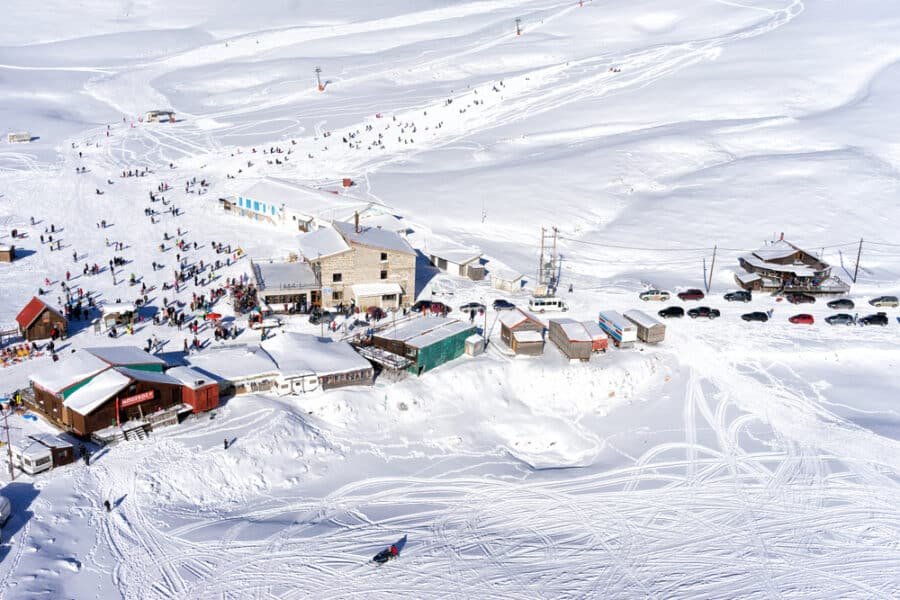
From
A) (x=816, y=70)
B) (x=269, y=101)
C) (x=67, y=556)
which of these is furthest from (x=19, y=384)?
(x=816, y=70)

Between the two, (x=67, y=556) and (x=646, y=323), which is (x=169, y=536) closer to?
(x=67, y=556)

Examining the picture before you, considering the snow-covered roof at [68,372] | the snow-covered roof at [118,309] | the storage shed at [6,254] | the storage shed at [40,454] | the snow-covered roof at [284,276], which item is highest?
the storage shed at [6,254]

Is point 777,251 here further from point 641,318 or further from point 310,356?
point 310,356

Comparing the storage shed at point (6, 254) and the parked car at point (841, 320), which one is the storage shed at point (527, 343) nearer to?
the parked car at point (841, 320)

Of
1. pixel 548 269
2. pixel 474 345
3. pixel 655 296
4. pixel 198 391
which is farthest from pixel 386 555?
pixel 548 269

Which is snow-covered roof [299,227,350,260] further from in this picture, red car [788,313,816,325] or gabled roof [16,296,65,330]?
red car [788,313,816,325]

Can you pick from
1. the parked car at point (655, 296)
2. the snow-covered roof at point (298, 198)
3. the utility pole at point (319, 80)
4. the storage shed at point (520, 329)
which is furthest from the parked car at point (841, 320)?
the utility pole at point (319, 80)
